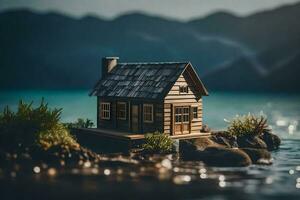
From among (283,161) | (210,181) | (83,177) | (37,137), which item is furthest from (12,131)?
(283,161)

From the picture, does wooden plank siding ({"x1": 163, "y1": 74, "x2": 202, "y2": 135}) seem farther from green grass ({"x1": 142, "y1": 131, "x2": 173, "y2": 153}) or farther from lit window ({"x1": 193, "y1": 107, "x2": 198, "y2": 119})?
green grass ({"x1": 142, "y1": 131, "x2": 173, "y2": 153})

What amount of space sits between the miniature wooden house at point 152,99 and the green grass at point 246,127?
2166 millimetres

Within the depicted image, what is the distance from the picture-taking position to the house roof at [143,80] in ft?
96.2

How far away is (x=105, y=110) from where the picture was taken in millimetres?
32469

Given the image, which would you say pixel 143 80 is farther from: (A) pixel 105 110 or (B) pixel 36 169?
(B) pixel 36 169

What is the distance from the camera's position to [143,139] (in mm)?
28969

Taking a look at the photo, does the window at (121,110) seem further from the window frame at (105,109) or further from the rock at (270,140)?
the rock at (270,140)

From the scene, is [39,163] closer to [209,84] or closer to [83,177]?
[83,177]

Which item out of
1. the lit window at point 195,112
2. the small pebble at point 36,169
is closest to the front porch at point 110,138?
the lit window at point 195,112

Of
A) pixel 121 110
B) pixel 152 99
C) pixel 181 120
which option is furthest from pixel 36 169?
pixel 181 120

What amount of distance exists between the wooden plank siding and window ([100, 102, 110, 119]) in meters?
4.49

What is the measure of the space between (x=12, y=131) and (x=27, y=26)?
258ft

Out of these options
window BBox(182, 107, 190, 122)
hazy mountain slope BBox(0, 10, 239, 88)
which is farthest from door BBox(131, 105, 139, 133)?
hazy mountain slope BBox(0, 10, 239, 88)

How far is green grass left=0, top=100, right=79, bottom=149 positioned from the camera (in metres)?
25.8
